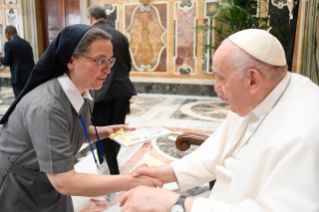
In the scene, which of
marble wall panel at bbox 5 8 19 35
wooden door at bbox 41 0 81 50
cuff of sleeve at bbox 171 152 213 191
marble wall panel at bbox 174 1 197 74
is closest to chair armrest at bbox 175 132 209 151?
cuff of sleeve at bbox 171 152 213 191

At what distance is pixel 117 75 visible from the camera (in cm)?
355

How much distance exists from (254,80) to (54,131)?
989 mm

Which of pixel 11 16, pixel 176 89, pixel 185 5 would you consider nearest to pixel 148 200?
pixel 176 89

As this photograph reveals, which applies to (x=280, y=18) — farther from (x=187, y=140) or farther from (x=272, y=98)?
(x=272, y=98)

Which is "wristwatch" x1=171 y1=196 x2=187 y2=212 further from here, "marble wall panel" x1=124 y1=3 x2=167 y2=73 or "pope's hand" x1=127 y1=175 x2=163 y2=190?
"marble wall panel" x1=124 y1=3 x2=167 y2=73

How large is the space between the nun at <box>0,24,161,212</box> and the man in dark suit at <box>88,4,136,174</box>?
153 cm

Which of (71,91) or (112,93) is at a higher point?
(71,91)

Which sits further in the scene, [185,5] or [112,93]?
[185,5]

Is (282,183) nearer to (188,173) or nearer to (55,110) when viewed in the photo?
(188,173)

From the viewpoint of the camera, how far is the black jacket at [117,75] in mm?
3377

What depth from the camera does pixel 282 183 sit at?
105cm

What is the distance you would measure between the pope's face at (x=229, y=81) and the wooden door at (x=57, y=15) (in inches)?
374

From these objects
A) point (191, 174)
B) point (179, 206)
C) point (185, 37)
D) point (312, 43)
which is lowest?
point (191, 174)

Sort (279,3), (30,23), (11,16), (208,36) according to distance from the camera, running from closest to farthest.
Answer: (279,3), (208,36), (11,16), (30,23)
